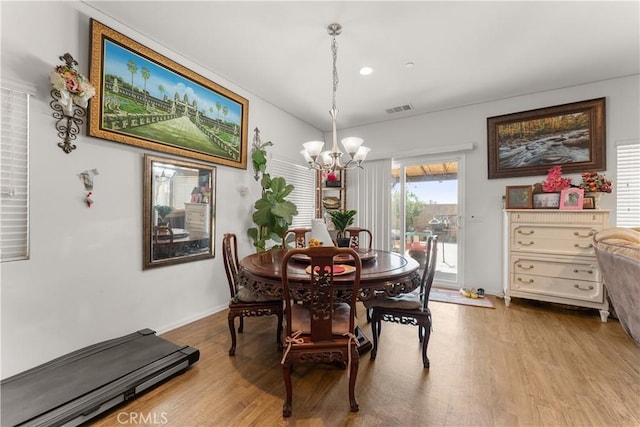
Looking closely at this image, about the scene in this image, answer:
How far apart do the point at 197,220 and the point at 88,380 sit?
5.31 feet

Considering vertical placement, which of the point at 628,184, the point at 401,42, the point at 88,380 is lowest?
the point at 88,380

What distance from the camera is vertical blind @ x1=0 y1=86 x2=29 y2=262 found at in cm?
174

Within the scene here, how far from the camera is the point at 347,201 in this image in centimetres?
493

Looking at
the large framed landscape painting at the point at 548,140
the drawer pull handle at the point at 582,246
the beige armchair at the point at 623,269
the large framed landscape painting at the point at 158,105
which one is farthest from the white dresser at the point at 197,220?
the drawer pull handle at the point at 582,246

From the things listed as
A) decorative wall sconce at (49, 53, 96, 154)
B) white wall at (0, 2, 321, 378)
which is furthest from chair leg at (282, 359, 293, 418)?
decorative wall sconce at (49, 53, 96, 154)

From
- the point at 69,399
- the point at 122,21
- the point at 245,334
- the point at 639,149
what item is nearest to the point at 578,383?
the point at 245,334

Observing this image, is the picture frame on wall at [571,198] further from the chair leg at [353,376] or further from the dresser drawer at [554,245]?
the chair leg at [353,376]

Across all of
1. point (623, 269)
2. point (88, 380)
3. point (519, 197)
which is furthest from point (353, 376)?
point (519, 197)

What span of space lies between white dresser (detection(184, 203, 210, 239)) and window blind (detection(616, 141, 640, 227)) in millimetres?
4918

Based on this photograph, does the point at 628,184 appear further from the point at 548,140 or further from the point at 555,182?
the point at 548,140

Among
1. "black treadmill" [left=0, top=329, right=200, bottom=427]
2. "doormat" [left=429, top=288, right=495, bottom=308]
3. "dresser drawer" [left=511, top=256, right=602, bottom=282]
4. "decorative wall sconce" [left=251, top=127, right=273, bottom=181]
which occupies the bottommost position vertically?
"doormat" [left=429, top=288, right=495, bottom=308]

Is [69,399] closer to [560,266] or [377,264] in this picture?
[377,264]

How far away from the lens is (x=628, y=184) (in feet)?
10.2

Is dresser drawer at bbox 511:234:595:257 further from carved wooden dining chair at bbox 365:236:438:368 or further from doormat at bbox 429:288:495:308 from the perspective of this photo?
carved wooden dining chair at bbox 365:236:438:368
